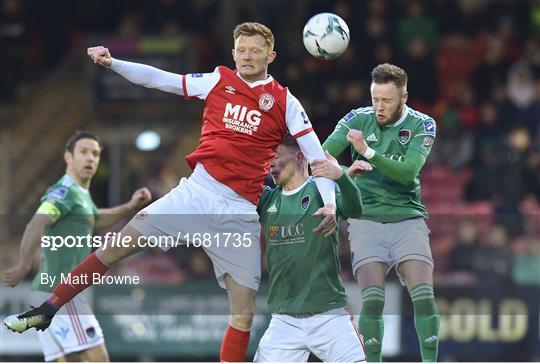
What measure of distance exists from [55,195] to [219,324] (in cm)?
430

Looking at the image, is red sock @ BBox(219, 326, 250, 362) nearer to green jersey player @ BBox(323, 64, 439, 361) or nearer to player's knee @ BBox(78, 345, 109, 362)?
green jersey player @ BBox(323, 64, 439, 361)

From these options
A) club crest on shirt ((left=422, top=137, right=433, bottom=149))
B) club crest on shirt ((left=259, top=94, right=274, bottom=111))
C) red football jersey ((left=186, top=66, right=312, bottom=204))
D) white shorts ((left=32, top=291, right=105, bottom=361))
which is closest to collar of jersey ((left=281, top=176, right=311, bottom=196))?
red football jersey ((left=186, top=66, right=312, bottom=204))

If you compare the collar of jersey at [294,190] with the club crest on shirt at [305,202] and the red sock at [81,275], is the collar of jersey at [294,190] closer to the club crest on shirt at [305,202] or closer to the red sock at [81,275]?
the club crest on shirt at [305,202]

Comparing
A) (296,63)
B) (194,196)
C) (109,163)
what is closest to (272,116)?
(194,196)

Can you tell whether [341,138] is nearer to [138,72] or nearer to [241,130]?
→ [241,130]

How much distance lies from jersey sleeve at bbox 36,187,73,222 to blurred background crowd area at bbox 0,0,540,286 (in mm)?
3537

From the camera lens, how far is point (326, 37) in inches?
331

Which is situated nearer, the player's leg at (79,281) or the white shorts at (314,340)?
the white shorts at (314,340)

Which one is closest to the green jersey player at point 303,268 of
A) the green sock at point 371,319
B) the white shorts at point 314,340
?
the white shorts at point 314,340

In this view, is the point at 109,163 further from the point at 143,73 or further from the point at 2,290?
the point at 143,73

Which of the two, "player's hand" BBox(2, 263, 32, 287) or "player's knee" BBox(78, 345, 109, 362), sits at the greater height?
"player's hand" BBox(2, 263, 32, 287)

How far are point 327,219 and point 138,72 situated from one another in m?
1.50

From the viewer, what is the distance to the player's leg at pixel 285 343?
25.8 ft

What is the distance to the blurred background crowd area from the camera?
1296cm
